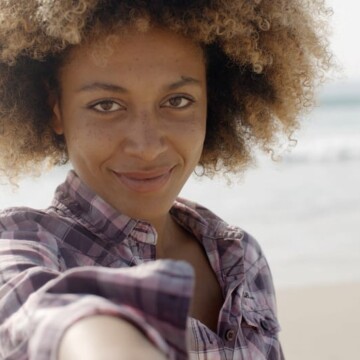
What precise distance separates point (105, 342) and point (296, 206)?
8942 mm

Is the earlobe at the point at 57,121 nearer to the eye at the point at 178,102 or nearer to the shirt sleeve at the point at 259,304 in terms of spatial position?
the eye at the point at 178,102

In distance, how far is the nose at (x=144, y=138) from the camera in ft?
8.16

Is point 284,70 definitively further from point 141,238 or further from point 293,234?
point 293,234

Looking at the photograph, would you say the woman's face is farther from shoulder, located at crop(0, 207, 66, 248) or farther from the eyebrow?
shoulder, located at crop(0, 207, 66, 248)

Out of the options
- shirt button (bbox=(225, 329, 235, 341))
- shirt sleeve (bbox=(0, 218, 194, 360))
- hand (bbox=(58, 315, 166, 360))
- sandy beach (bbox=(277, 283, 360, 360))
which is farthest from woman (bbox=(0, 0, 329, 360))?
sandy beach (bbox=(277, 283, 360, 360))

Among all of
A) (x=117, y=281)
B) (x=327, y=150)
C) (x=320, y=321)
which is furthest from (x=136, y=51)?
(x=327, y=150)

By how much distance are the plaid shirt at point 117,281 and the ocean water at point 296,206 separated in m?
2.49

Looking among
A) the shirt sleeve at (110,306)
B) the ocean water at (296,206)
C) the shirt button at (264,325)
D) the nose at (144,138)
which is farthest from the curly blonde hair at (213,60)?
the ocean water at (296,206)

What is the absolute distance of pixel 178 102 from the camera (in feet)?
8.65

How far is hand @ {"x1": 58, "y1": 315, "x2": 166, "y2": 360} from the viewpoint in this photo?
4.20 feet

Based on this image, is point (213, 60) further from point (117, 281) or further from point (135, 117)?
point (117, 281)

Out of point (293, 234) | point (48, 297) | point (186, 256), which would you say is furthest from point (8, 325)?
point (293, 234)

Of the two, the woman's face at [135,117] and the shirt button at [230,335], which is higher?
the woman's face at [135,117]

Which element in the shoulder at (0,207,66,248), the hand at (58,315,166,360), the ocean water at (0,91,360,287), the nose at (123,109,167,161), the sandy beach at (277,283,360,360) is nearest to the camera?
the hand at (58,315,166,360)
